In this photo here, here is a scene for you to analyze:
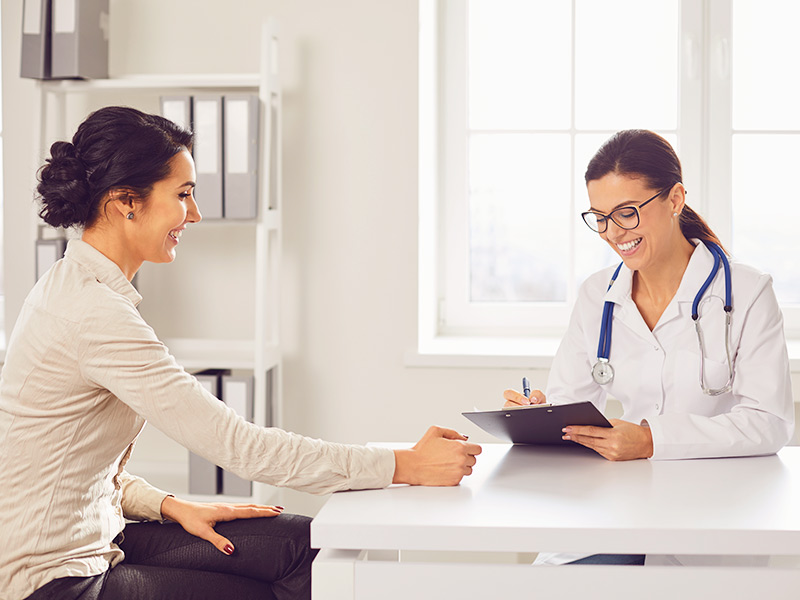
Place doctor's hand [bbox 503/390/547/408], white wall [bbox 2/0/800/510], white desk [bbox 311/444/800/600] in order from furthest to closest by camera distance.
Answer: white wall [bbox 2/0/800/510], doctor's hand [bbox 503/390/547/408], white desk [bbox 311/444/800/600]

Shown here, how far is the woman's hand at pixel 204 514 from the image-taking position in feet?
4.72

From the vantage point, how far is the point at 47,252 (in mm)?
2500

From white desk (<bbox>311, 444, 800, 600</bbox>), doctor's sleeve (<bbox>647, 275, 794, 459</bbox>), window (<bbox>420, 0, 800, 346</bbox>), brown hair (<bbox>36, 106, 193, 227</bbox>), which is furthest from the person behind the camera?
window (<bbox>420, 0, 800, 346</bbox>)

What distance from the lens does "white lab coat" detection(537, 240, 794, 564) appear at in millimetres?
1459

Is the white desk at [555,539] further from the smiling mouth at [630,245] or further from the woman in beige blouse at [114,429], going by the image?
the smiling mouth at [630,245]

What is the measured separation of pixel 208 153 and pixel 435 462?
150cm

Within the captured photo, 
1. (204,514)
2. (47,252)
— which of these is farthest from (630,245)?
(47,252)

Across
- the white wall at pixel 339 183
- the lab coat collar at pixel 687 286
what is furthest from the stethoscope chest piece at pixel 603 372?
the white wall at pixel 339 183

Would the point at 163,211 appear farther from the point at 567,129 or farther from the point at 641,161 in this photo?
the point at 567,129

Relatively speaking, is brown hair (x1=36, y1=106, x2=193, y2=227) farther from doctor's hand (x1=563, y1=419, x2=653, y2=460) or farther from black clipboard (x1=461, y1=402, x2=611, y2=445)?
doctor's hand (x1=563, y1=419, x2=653, y2=460)

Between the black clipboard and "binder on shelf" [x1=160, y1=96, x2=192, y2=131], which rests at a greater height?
"binder on shelf" [x1=160, y1=96, x2=192, y2=131]

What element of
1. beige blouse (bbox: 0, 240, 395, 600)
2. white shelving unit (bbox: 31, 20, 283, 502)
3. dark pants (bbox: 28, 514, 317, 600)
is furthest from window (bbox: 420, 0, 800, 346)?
beige blouse (bbox: 0, 240, 395, 600)

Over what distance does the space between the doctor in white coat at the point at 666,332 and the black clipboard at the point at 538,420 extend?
0.04 meters

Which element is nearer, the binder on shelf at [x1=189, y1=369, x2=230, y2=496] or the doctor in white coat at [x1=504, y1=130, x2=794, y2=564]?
the doctor in white coat at [x1=504, y1=130, x2=794, y2=564]
